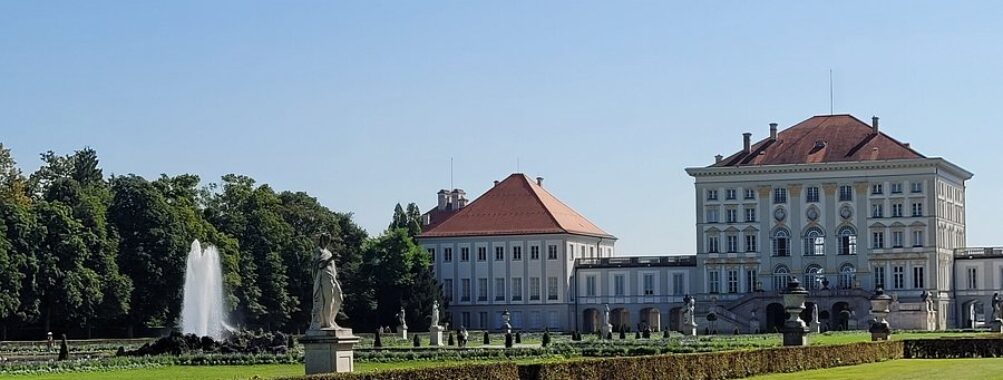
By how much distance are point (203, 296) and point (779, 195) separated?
128 ft

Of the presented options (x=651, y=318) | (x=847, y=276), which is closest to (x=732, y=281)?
(x=847, y=276)

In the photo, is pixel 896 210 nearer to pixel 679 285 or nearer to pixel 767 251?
pixel 767 251

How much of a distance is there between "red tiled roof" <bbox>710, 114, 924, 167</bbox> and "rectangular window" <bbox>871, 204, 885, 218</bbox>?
2525 mm

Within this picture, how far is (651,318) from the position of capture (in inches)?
4013

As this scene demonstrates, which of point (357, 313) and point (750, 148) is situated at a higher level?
point (750, 148)

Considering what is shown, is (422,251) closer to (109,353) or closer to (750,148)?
(750,148)

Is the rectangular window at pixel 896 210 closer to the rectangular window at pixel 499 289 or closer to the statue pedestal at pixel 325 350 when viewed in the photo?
the rectangular window at pixel 499 289

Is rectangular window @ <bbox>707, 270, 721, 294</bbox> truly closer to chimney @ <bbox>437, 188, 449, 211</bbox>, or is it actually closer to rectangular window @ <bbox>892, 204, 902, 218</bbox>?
rectangular window @ <bbox>892, 204, 902, 218</bbox>

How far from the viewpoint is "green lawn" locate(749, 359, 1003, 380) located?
104 ft

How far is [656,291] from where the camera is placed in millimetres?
99750

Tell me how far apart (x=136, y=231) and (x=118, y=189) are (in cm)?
261

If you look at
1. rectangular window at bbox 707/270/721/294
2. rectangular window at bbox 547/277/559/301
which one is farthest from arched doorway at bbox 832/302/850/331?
rectangular window at bbox 547/277/559/301

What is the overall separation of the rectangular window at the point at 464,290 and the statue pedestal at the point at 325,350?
74606mm

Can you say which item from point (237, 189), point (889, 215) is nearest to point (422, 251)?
point (237, 189)
